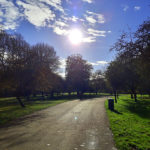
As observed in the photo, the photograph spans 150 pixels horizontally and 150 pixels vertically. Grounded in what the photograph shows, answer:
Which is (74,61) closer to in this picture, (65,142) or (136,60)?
(136,60)

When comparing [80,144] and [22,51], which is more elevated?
[22,51]

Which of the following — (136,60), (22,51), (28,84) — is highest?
(22,51)

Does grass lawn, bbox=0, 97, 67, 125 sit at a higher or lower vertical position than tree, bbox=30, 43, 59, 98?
lower

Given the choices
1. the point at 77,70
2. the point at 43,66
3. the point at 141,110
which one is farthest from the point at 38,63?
the point at 77,70

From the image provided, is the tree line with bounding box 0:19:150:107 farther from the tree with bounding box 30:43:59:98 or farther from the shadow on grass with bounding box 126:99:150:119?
the shadow on grass with bounding box 126:99:150:119

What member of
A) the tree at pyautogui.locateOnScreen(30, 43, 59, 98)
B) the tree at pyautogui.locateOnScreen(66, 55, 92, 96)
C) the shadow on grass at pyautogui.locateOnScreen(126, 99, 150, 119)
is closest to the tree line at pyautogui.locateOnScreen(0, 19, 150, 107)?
the tree at pyautogui.locateOnScreen(30, 43, 59, 98)

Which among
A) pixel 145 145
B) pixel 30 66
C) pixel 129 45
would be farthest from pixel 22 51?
pixel 145 145

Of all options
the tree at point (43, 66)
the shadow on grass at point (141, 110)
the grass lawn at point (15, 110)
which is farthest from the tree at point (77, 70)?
the shadow on grass at point (141, 110)

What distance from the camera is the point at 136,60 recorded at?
489 inches

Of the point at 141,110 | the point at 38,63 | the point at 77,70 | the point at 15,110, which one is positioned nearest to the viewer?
the point at 141,110

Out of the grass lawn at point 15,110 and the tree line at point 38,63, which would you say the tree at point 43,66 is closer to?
the tree line at point 38,63

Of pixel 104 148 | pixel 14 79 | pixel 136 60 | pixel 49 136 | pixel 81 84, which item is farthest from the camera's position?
pixel 81 84

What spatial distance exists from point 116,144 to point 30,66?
17742 millimetres

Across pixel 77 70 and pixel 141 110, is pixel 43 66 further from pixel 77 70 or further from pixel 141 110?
pixel 77 70
